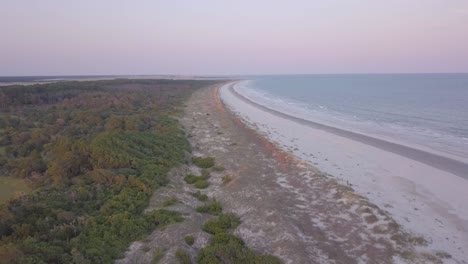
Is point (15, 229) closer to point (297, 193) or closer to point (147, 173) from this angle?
point (147, 173)


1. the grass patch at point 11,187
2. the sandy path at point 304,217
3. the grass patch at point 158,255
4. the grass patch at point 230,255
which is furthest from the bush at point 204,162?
the grass patch at point 158,255

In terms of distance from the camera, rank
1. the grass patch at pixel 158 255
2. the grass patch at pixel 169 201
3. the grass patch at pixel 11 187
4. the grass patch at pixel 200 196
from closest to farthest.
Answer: the grass patch at pixel 158 255, the grass patch at pixel 169 201, the grass patch at pixel 11 187, the grass patch at pixel 200 196

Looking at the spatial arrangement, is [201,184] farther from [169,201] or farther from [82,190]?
[82,190]

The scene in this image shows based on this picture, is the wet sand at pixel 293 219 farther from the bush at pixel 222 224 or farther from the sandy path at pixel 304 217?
the bush at pixel 222 224

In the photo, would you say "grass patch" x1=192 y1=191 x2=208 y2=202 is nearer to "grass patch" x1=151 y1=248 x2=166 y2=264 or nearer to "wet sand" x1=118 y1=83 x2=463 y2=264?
"wet sand" x1=118 y1=83 x2=463 y2=264

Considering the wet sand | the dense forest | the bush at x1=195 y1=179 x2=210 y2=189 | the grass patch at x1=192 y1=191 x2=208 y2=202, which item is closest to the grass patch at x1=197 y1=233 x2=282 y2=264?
the wet sand

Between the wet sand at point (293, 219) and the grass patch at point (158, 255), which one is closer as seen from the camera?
the grass patch at point (158, 255)

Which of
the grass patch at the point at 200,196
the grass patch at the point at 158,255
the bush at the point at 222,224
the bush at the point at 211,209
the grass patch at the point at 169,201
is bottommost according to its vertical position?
the grass patch at the point at 200,196
